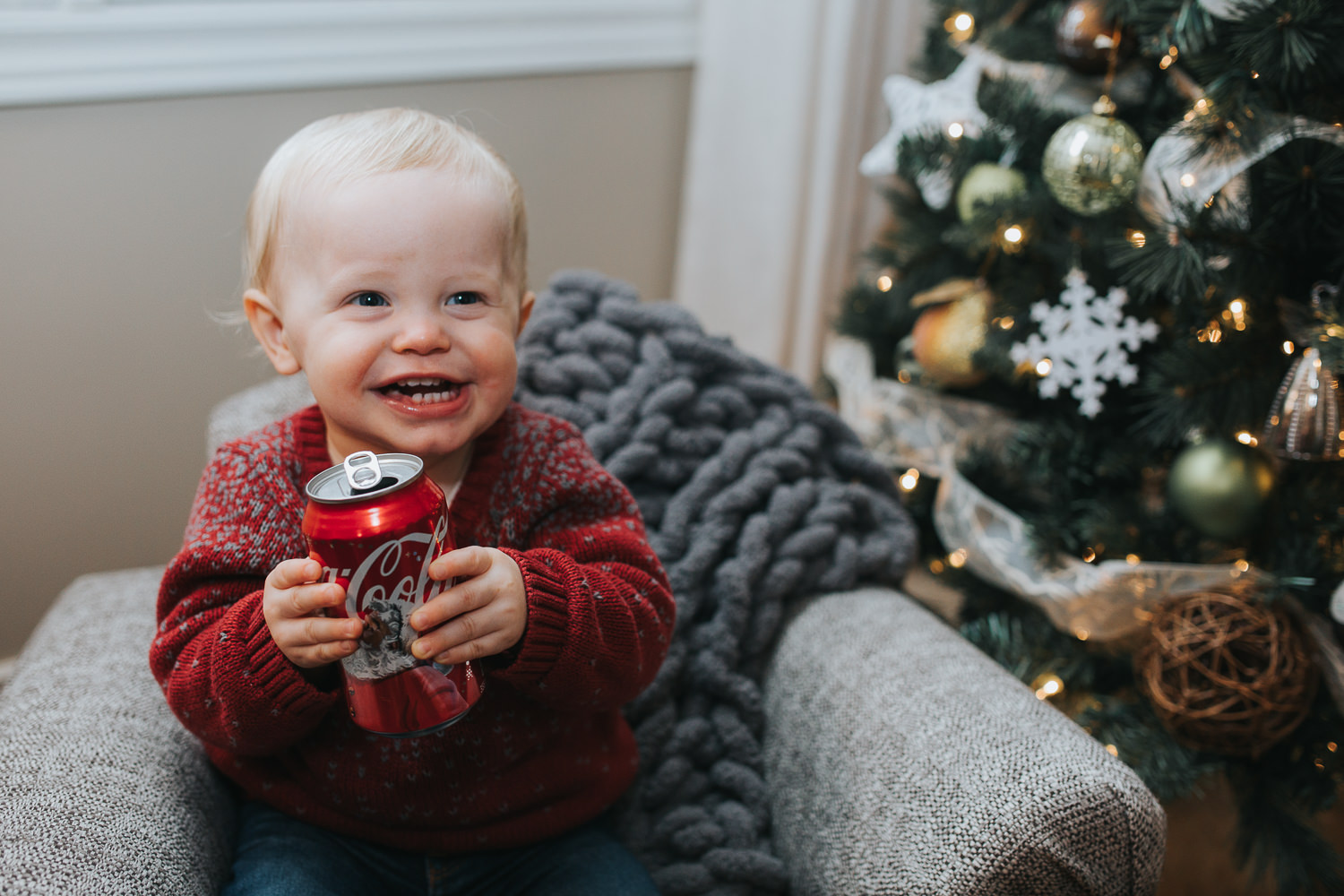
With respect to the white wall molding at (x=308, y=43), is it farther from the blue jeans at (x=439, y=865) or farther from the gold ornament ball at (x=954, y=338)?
the blue jeans at (x=439, y=865)

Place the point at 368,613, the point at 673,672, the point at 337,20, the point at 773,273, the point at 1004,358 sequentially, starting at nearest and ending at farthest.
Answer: the point at 368,613, the point at 673,672, the point at 1004,358, the point at 337,20, the point at 773,273

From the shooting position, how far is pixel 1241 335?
40.0 inches

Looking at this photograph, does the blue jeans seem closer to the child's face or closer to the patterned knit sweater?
the patterned knit sweater

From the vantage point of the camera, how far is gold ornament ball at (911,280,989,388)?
123cm

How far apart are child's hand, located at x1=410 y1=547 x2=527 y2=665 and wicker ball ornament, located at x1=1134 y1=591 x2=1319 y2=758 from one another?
76cm

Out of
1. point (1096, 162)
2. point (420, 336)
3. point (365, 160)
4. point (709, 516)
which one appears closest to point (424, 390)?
point (420, 336)

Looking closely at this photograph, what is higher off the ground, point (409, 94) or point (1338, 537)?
point (409, 94)

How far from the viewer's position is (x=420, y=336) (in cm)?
67

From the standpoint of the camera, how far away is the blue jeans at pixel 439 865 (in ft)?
2.51

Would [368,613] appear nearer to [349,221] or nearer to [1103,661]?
[349,221]

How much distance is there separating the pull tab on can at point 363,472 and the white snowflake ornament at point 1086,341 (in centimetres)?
82

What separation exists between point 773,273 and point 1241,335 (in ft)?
2.74

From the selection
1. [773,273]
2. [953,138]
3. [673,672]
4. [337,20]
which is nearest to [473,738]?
[673,672]

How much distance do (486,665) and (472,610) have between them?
0.09 metres
